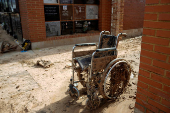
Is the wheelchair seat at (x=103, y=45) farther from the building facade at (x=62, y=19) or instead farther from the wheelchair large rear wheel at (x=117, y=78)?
the building facade at (x=62, y=19)

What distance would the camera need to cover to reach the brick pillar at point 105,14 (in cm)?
768

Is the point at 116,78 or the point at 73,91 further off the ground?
the point at 116,78

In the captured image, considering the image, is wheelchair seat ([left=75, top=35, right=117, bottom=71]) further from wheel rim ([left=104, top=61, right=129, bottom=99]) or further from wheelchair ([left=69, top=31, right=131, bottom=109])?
Answer: wheel rim ([left=104, top=61, right=129, bottom=99])


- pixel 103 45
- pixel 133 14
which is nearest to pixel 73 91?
pixel 103 45

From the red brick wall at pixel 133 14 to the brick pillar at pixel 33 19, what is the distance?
516 cm

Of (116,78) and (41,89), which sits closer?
(116,78)

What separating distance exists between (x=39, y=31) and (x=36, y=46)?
660 mm

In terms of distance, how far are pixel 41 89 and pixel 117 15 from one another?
18.8 feet

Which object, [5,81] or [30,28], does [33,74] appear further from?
[30,28]

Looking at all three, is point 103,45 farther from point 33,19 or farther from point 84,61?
point 33,19

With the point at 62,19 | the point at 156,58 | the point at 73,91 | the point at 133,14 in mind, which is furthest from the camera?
the point at 133,14

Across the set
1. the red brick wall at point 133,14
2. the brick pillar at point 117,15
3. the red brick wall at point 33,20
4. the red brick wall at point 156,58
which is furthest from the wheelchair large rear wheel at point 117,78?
the red brick wall at point 133,14

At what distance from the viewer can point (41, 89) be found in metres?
3.34

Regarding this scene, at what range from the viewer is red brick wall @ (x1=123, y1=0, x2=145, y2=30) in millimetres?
9141
